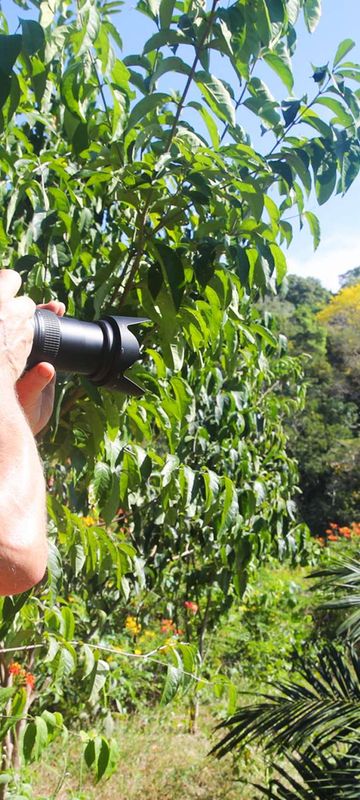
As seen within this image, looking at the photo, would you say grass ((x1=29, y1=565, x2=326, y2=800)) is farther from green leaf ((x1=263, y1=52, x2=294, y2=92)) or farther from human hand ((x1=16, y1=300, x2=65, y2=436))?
green leaf ((x1=263, y1=52, x2=294, y2=92))

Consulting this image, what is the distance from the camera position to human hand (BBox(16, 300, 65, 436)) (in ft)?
3.21

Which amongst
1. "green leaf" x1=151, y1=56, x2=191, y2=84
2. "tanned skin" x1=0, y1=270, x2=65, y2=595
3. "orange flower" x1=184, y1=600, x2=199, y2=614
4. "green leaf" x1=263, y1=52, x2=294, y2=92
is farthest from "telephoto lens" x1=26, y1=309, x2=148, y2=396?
"orange flower" x1=184, y1=600, x2=199, y2=614

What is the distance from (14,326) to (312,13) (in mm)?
786

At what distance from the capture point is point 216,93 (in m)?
1.17

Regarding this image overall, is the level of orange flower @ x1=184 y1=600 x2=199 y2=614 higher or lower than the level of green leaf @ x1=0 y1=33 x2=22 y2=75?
lower

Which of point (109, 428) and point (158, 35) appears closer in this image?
point (158, 35)

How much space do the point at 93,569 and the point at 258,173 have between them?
94 cm

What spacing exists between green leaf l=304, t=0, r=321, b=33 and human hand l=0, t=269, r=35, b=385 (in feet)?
2.31

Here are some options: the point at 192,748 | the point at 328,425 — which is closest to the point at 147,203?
the point at 192,748

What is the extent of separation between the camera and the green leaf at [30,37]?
0.99 metres

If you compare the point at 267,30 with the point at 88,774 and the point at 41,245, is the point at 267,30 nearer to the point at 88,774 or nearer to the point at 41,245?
the point at 41,245

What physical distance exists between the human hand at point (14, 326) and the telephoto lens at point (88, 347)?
0.05 metres

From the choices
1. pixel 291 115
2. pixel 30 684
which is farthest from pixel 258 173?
pixel 30 684

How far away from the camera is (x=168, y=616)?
475cm
